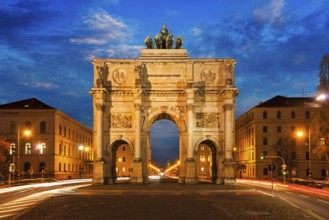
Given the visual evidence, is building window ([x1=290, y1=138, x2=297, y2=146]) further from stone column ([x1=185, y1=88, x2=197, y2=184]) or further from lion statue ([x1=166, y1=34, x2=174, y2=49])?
stone column ([x1=185, y1=88, x2=197, y2=184])

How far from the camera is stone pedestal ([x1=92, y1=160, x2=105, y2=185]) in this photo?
165 ft

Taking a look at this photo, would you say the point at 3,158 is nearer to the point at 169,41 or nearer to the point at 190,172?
the point at 190,172

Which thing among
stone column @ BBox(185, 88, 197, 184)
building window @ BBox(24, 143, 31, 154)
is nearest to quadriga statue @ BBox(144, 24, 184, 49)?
stone column @ BBox(185, 88, 197, 184)

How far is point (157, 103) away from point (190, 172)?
8.52 metres

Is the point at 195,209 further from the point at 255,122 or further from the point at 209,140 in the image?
the point at 255,122

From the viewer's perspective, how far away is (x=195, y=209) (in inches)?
894

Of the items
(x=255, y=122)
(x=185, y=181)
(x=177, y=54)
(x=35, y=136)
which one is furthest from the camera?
(x=255, y=122)

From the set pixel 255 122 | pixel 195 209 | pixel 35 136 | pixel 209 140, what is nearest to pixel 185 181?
pixel 209 140

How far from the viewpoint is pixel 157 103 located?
53000mm

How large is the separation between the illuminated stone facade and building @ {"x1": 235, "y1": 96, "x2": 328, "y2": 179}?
34.1 m

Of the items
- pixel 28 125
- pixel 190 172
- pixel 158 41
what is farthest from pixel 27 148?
pixel 190 172

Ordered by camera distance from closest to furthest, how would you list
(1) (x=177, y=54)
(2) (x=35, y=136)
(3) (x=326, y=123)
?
(3) (x=326, y=123)
(1) (x=177, y=54)
(2) (x=35, y=136)

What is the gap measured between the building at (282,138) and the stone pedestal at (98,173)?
41.0m

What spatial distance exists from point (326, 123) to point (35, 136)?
45478mm
